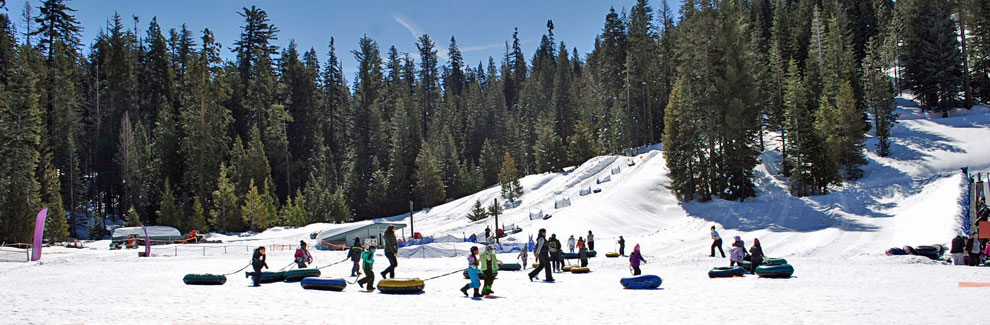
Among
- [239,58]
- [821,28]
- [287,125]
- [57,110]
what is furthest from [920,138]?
[57,110]

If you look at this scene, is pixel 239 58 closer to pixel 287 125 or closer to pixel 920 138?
pixel 287 125

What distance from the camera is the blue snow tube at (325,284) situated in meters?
14.7

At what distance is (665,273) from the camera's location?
60.8 ft

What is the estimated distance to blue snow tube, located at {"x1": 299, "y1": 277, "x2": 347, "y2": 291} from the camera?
14.7 m

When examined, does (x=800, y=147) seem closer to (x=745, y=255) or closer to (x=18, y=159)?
(x=745, y=255)

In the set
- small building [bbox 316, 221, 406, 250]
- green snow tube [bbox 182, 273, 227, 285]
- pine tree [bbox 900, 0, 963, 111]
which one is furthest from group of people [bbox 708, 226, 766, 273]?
pine tree [bbox 900, 0, 963, 111]

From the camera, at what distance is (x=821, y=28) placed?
57.3m

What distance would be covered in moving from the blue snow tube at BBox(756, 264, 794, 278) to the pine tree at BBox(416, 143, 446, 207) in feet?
163

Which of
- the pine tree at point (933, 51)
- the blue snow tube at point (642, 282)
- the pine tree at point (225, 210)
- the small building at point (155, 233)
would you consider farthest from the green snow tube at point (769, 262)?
the pine tree at point (933, 51)

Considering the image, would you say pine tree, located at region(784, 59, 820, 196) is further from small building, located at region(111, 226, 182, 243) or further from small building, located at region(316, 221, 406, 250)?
small building, located at region(111, 226, 182, 243)

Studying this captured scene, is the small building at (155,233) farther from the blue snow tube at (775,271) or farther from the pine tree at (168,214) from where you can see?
the blue snow tube at (775,271)

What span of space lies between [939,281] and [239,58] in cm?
7422

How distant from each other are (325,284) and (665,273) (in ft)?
33.7

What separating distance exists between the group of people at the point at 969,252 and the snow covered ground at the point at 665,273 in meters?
0.66
